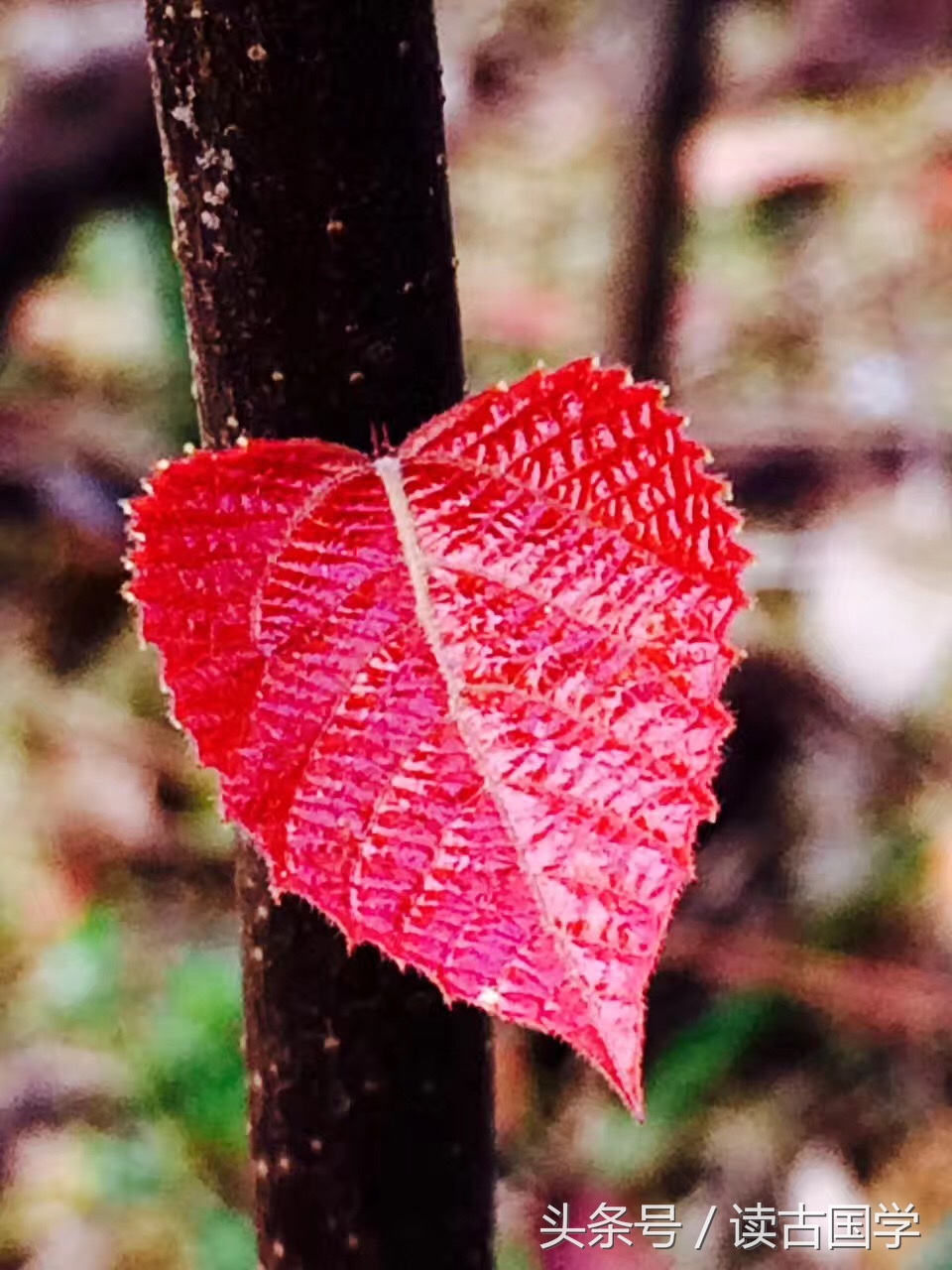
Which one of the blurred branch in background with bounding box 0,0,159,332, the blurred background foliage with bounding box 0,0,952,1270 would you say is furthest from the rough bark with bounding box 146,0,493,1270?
the blurred branch in background with bounding box 0,0,159,332

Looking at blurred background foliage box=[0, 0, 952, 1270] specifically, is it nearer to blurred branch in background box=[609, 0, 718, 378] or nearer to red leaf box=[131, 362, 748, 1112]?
blurred branch in background box=[609, 0, 718, 378]

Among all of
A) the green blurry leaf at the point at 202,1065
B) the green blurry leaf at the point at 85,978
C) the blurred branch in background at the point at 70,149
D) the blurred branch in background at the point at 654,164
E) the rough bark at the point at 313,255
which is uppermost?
the blurred branch in background at the point at 70,149

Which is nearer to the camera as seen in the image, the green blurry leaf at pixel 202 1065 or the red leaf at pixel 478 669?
the red leaf at pixel 478 669

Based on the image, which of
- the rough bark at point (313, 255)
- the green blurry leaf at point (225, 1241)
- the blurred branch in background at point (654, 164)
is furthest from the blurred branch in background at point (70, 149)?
the rough bark at point (313, 255)

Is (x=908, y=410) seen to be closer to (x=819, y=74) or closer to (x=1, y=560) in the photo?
(x=819, y=74)

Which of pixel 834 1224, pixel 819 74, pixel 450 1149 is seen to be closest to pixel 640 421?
pixel 450 1149

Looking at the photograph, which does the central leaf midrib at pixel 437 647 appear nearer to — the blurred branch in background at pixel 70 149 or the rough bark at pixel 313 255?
the rough bark at pixel 313 255

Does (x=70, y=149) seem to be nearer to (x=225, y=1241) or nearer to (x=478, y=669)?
(x=225, y=1241)
